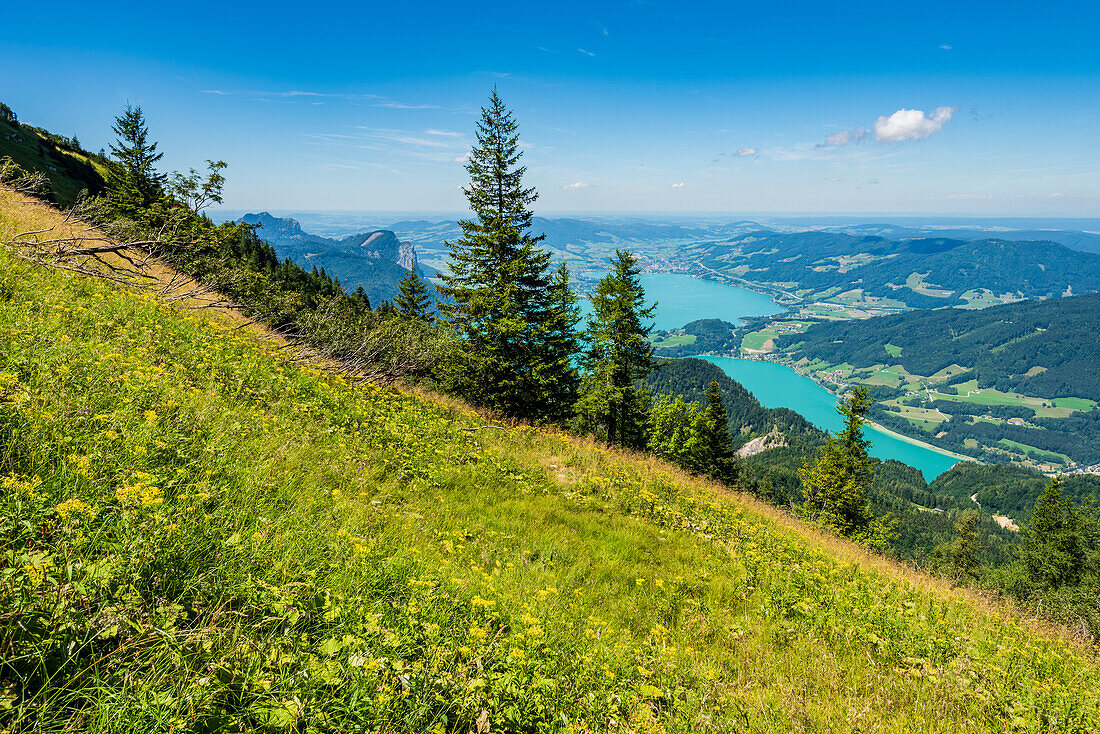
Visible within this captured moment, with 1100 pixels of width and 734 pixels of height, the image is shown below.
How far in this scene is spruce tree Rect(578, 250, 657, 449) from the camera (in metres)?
23.3

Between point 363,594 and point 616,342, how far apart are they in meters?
21.6

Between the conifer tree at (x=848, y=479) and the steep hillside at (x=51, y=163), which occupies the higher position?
the steep hillside at (x=51, y=163)

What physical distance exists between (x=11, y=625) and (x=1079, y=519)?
50592 millimetres

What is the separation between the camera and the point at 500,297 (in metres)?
17.6

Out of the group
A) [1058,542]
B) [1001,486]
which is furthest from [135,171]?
[1001,486]

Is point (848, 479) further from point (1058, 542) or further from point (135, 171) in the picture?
point (135, 171)

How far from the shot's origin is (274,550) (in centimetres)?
327

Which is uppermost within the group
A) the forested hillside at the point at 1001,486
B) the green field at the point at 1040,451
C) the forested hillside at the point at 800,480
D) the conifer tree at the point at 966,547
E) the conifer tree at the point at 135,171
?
the conifer tree at the point at 135,171

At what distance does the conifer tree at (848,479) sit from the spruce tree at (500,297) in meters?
23.4

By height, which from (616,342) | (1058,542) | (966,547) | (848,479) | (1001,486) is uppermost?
(616,342)

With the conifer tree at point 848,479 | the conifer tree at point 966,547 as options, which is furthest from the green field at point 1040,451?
the conifer tree at point 848,479

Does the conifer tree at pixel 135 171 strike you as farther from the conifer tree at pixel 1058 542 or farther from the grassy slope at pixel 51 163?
the conifer tree at pixel 1058 542

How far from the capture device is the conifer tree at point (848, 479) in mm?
29812

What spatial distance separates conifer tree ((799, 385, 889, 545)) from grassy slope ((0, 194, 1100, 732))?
1053 inches
